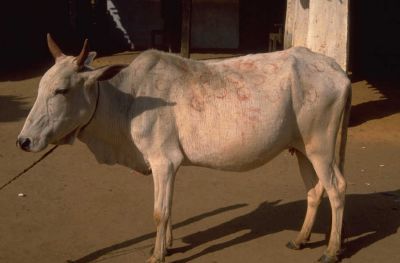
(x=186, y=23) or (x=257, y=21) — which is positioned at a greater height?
(x=186, y=23)

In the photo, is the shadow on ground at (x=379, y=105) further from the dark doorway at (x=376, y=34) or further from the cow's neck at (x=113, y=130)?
the cow's neck at (x=113, y=130)

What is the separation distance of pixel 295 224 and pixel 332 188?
989 millimetres

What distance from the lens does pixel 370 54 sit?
616 inches

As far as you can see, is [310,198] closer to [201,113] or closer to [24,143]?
[201,113]

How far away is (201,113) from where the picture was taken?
16.1 ft

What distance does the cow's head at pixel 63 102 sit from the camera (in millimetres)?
4578

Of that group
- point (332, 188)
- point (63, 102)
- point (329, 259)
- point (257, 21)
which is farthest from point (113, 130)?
point (257, 21)

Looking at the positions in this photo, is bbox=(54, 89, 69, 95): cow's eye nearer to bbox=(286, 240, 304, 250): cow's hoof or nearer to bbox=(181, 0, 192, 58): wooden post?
bbox=(286, 240, 304, 250): cow's hoof

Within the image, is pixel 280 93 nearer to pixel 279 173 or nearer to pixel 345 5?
pixel 279 173

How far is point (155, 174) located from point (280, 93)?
1177 mm

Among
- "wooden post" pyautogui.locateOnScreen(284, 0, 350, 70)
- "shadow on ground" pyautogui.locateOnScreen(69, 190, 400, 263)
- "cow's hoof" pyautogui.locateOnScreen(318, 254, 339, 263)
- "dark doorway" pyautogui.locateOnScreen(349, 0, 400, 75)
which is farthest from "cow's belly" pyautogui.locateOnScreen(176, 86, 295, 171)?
"dark doorway" pyautogui.locateOnScreen(349, 0, 400, 75)

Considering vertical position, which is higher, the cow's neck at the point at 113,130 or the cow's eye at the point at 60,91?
the cow's eye at the point at 60,91

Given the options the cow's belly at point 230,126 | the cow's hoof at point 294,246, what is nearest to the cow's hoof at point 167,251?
the cow's belly at point 230,126

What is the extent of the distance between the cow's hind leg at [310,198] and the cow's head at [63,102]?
1939mm
